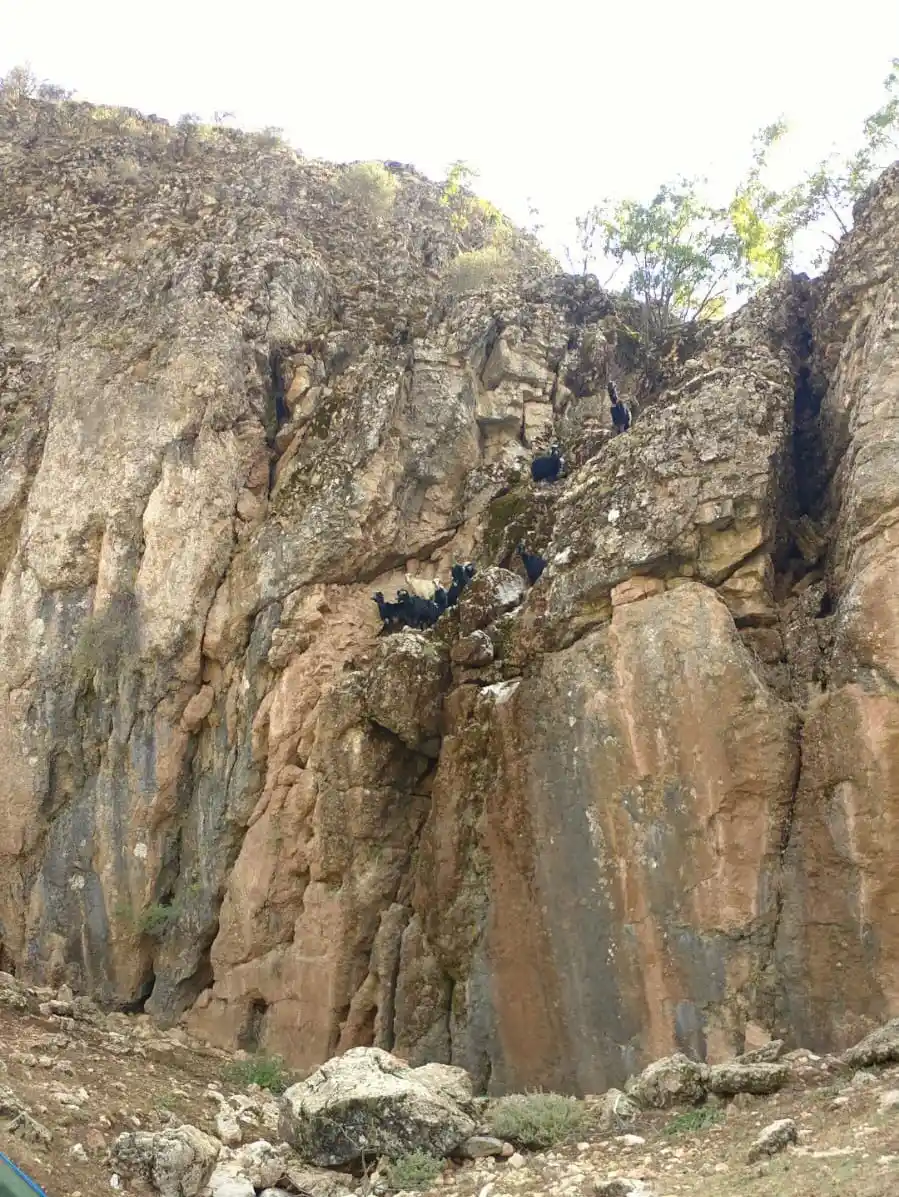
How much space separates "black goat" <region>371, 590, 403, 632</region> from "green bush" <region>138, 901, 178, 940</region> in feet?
18.2

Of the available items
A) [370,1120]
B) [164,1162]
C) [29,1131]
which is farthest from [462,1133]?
[29,1131]

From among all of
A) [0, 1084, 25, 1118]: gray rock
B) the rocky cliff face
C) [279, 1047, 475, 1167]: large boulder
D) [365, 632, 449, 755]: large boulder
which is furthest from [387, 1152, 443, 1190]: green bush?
[365, 632, 449, 755]: large boulder

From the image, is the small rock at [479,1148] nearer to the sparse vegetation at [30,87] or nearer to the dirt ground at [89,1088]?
the dirt ground at [89,1088]

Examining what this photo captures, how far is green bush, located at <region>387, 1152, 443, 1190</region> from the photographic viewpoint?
339 inches

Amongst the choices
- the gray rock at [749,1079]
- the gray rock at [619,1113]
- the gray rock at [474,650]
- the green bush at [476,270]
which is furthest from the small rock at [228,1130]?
the green bush at [476,270]

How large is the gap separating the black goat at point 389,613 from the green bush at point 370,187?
17.7m

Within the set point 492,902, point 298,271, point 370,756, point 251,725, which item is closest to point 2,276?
point 298,271

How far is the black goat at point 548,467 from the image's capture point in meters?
18.1

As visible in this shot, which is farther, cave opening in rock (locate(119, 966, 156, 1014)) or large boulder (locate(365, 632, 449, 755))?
cave opening in rock (locate(119, 966, 156, 1014))

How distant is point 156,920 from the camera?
16.2 metres

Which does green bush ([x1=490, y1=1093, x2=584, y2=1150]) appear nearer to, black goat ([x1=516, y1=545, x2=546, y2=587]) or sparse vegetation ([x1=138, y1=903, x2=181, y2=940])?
black goat ([x1=516, y1=545, x2=546, y2=587])

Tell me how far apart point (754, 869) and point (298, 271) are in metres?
15.7

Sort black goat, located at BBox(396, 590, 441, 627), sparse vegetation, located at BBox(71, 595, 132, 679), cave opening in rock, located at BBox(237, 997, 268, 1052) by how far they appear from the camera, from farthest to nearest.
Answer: sparse vegetation, located at BBox(71, 595, 132, 679) → black goat, located at BBox(396, 590, 441, 627) → cave opening in rock, located at BBox(237, 997, 268, 1052)

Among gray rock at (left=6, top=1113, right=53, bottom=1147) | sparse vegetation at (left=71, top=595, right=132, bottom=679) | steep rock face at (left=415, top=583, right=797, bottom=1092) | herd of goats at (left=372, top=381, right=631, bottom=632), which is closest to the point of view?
gray rock at (left=6, top=1113, right=53, bottom=1147)
